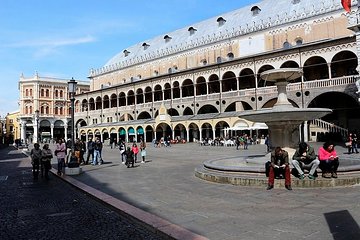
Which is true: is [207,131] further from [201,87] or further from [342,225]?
[342,225]

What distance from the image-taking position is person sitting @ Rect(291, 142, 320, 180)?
8930mm

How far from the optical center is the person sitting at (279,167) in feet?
28.2

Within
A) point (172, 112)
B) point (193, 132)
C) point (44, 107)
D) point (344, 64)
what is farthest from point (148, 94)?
point (44, 107)

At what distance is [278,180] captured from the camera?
8930 mm

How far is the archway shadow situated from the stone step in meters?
2.49

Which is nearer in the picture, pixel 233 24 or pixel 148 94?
pixel 233 24

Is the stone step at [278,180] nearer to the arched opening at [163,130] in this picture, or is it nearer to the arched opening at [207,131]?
the arched opening at [207,131]

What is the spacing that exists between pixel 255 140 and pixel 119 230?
34.2 metres

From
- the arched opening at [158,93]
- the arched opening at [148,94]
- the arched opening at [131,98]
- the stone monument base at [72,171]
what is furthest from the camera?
the arched opening at [131,98]

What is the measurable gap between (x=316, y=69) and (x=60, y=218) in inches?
1508

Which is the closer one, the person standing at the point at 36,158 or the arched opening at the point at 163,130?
the person standing at the point at 36,158

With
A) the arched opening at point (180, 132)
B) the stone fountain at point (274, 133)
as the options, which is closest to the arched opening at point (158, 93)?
the arched opening at point (180, 132)

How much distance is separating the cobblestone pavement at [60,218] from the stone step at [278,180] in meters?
3.72

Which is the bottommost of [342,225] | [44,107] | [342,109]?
[342,225]
